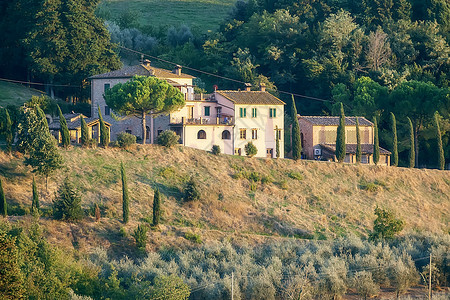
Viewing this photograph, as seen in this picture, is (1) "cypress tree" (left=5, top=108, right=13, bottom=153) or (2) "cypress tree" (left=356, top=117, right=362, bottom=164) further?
(2) "cypress tree" (left=356, top=117, right=362, bottom=164)

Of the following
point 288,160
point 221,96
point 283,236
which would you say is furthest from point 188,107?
point 283,236

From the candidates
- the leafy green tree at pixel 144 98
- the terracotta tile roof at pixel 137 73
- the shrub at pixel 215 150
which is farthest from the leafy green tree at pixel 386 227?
Result: the terracotta tile roof at pixel 137 73

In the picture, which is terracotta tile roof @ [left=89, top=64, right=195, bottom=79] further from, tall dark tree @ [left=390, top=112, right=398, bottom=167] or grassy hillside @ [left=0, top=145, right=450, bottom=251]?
tall dark tree @ [left=390, top=112, right=398, bottom=167]

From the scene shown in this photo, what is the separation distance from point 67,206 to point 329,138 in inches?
1303

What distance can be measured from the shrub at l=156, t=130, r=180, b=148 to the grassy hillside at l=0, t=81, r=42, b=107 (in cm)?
1711

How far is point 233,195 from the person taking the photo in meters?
72.8

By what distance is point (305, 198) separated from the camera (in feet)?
248

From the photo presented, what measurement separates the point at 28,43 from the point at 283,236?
3676 cm

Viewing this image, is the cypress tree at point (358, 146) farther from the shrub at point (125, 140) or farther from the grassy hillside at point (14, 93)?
the grassy hillside at point (14, 93)

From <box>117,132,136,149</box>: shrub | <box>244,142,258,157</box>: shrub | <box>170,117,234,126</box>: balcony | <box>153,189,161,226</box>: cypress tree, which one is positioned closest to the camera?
<box>153,189,161,226</box>: cypress tree

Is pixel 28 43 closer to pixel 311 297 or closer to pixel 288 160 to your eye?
pixel 288 160

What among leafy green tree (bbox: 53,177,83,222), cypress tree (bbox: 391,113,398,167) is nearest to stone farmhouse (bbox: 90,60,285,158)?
cypress tree (bbox: 391,113,398,167)

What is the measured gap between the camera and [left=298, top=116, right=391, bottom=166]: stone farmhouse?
8512cm

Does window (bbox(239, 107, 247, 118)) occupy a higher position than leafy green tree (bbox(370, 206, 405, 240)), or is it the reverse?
window (bbox(239, 107, 247, 118))
